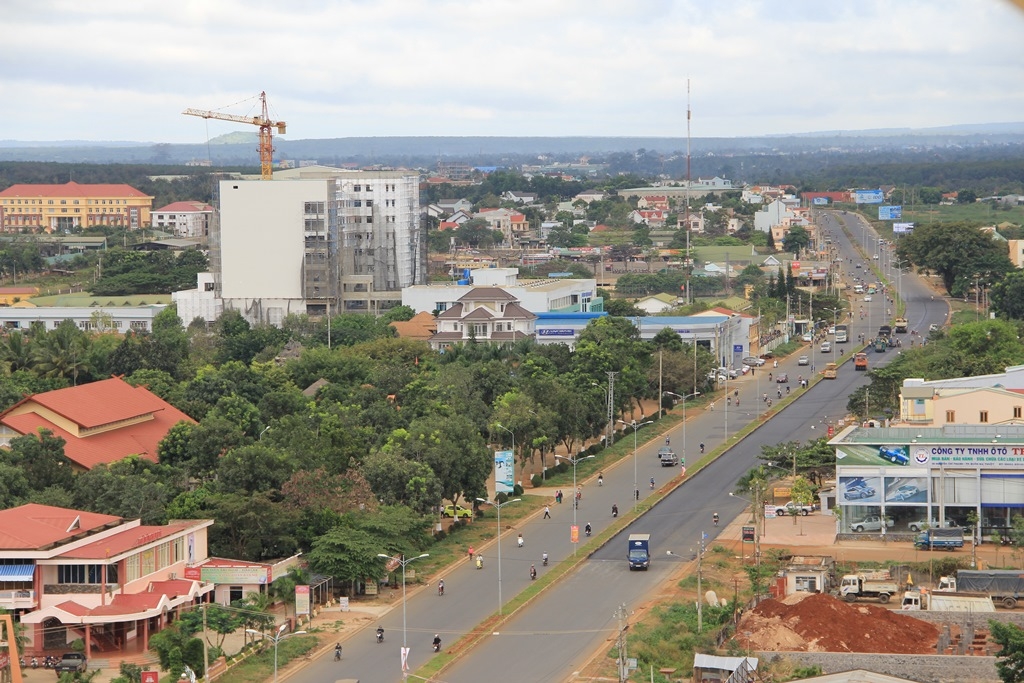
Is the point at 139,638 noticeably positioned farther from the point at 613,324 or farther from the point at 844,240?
the point at 844,240

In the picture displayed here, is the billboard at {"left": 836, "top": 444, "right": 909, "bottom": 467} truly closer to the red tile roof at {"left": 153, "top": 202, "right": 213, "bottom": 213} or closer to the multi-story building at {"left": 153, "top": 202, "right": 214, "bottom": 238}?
the multi-story building at {"left": 153, "top": 202, "right": 214, "bottom": 238}

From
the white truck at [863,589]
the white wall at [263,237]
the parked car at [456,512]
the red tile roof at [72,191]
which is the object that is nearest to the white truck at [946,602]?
the white truck at [863,589]

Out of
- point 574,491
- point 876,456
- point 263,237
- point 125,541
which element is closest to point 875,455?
Result: point 876,456

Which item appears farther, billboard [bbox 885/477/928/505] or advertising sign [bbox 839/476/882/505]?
advertising sign [bbox 839/476/882/505]

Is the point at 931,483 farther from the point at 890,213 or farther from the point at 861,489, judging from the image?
the point at 890,213

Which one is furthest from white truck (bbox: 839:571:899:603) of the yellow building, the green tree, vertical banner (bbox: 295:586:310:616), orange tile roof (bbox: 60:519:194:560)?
the yellow building
